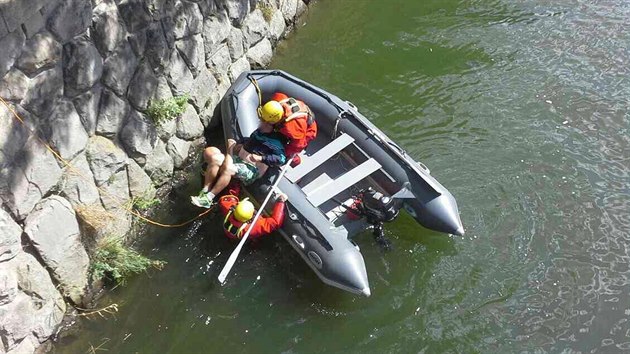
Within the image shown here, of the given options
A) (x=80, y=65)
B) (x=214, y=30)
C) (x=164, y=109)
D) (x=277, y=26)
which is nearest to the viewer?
(x=80, y=65)

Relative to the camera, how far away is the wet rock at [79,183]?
5438 millimetres

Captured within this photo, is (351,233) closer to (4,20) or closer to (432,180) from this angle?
(432,180)

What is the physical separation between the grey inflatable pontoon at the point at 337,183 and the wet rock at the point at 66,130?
180cm

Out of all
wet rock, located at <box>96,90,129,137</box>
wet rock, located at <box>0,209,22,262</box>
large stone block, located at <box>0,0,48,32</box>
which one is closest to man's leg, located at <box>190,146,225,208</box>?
wet rock, located at <box>96,90,129,137</box>

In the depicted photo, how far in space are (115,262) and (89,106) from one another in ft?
4.95

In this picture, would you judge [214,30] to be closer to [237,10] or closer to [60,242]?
[237,10]

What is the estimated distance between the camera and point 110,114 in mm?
5852

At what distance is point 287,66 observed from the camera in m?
8.62

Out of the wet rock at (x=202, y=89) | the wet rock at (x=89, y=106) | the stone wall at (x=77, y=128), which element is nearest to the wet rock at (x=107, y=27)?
the stone wall at (x=77, y=128)

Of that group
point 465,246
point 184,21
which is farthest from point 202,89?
point 465,246

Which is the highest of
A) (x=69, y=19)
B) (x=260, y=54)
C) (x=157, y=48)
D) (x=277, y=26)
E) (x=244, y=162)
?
(x=69, y=19)

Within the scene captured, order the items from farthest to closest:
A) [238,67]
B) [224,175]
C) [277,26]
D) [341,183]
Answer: [277,26] < [238,67] < [224,175] < [341,183]

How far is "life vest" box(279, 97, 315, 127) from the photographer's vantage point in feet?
20.7

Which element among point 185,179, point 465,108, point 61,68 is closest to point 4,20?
point 61,68
